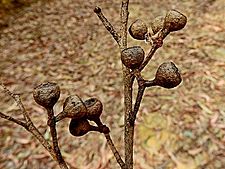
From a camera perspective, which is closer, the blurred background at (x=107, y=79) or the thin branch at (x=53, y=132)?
the thin branch at (x=53, y=132)

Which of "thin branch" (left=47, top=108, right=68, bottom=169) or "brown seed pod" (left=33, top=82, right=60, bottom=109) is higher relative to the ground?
"brown seed pod" (left=33, top=82, right=60, bottom=109)

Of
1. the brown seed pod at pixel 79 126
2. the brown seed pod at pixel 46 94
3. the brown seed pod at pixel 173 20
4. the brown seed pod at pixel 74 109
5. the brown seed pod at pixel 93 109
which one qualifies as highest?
the brown seed pod at pixel 173 20

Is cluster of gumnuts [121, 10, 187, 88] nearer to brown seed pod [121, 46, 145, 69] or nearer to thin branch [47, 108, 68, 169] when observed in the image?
brown seed pod [121, 46, 145, 69]

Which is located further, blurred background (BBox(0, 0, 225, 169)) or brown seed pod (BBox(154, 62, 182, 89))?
blurred background (BBox(0, 0, 225, 169))

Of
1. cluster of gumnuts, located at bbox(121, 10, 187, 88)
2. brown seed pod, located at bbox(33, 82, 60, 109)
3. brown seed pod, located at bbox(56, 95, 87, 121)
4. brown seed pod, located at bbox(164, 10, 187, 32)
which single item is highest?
brown seed pod, located at bbox(164, 10, 187, 32)

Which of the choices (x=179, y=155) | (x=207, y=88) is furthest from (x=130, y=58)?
(x=207, y=88)

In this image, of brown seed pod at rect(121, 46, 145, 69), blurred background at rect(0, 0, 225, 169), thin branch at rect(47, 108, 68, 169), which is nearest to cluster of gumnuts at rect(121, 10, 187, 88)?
brown seed pod at rect(121, 46, 145, 69)

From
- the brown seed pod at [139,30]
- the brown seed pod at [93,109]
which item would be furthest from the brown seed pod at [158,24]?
the brown seed pod at [93,109]

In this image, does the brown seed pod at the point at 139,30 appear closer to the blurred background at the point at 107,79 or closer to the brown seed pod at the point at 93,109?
the brown seed pod at the point at 93,109

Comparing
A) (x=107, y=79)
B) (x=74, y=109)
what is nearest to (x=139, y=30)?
(x=74, y=109)

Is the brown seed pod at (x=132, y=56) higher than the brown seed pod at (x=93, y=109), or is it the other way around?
the brown seed pod at (x=132, y=56)
